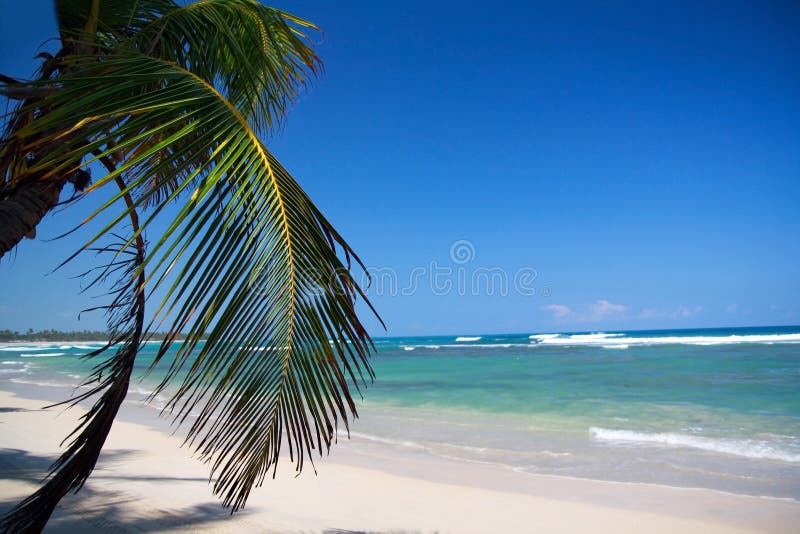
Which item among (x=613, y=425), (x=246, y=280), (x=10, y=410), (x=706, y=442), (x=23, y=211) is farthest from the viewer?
(x=10, y=410)

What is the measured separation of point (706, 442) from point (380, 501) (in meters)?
5.67

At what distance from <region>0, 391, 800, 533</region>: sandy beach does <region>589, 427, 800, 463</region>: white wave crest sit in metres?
2.24

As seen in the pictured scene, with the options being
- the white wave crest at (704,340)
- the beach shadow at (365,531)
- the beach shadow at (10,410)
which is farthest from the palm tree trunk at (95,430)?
the white wave crest at (704,340)

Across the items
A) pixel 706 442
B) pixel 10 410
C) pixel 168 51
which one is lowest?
pixel 10 410

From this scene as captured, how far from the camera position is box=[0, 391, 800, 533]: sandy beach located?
13.6 feet

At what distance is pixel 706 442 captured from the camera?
797 centimetres

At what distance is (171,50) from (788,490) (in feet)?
23.2

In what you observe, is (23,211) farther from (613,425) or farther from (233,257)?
(613,425)

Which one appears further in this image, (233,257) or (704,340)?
(704,340)

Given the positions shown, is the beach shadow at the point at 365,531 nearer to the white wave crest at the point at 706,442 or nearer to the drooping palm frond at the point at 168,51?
the drooping palm frond at the point at 168,51

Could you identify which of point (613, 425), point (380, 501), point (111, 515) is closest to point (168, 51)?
point (111, 515)

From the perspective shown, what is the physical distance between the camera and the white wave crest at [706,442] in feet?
23.5

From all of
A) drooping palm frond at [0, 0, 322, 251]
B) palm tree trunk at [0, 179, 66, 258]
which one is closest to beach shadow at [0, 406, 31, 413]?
drooping palm frond at [0, 0, 322, 251]

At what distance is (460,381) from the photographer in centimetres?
1917
